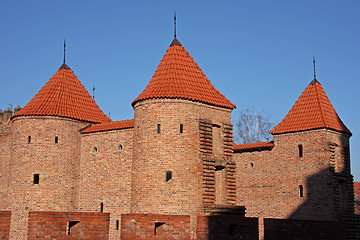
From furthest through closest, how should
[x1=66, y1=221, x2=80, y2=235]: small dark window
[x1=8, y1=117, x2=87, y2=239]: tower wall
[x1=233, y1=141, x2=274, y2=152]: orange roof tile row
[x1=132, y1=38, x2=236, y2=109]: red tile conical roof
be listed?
[x1=233, y1=141, x2=274, y2=152]: orange roof tile row
[x1=8, y1=117, x2=87, y2=239]: tower wall
[x1=132, y1=38, x2=236, y2=109]: red tile conical roof
[x1=66, y1=221, x2=80, y2=235]: small dark window

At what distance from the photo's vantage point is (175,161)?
1872cm

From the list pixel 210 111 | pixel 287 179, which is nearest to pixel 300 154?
pixel 287 179

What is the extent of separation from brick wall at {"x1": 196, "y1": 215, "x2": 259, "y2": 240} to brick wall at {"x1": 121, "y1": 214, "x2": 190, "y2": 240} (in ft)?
1.96

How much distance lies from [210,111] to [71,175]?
7172 mm

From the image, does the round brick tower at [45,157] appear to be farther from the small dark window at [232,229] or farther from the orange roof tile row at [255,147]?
the small dark window at [232,229]

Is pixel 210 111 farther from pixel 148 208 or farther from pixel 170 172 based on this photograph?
pixel 148 208

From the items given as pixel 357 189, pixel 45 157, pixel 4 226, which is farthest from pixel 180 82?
pixel 357 189

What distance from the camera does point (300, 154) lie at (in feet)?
74.0

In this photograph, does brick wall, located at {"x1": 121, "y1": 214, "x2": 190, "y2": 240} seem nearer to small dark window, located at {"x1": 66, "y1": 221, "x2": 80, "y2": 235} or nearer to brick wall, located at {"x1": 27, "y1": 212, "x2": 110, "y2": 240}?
brick wall, located at {"x1": 27, "y1": 212, "x2": 110, "y2": 240}

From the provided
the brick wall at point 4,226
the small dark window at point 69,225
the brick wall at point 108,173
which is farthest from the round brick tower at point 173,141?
the brick wall at point 4,226

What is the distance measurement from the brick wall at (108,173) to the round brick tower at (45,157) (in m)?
0.51

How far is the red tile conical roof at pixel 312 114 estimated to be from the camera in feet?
73.4

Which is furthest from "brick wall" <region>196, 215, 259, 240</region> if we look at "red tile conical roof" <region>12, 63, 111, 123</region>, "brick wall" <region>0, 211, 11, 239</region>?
"red tile conical roof" <region>12, 63, 111, 123</region>

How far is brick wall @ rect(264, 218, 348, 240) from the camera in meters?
15.5
